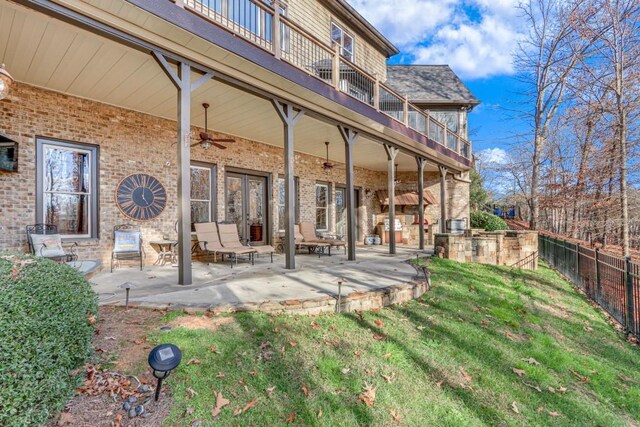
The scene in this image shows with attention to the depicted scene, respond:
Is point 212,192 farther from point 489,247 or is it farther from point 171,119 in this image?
point 489,247

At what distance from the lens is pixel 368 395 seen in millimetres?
2311

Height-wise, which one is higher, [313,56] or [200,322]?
[313,56]

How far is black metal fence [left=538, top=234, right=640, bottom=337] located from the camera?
4.39m

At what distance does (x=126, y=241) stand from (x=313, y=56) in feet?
18.8

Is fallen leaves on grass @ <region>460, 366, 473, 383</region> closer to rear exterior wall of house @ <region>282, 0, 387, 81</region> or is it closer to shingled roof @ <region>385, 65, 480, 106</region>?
rear exterior wall of house @ <region>282, 0, 387, 81</region>

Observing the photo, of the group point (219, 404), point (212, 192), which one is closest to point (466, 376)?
point (219, 404)

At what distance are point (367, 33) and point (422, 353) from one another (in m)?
12.1

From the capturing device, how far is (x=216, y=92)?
17.1ft

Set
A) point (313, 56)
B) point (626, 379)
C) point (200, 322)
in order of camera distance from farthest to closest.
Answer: point (313, 56) < point (626, 379) < point (200, 322)

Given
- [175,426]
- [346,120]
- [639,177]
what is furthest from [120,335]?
[639,177]

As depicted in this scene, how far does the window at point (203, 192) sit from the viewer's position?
7.24m

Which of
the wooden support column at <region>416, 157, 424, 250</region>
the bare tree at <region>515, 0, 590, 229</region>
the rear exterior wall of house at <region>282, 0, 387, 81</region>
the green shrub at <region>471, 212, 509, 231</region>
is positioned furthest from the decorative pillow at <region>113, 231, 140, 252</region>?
the bare tree at <region>515, 0, 590, 229</region>

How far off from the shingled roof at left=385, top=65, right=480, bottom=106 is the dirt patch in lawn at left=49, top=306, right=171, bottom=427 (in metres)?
13.6

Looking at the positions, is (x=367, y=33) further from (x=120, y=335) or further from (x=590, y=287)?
(x=120, y=335)
